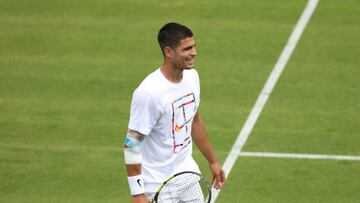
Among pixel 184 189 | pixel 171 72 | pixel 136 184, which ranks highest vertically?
pixel 171 72

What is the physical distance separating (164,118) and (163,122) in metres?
0.04

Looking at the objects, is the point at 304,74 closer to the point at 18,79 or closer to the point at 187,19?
the point at 187,19

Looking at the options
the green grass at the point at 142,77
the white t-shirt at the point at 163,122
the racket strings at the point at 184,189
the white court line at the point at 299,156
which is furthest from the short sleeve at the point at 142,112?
the white court line at the point at 299,156

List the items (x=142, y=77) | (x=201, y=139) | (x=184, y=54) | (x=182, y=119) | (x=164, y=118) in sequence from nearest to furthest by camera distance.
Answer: (x=184, y=54) < (x=164, y=118) < (x=182, y=119) < (x=201, y=139) < (x=142, y=77)

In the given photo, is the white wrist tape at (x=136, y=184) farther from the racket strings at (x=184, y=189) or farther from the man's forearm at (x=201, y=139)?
the man's forearm at (x=201, y=139)

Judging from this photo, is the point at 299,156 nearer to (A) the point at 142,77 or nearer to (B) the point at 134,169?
(A) the point at 142,77

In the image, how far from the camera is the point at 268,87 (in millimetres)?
14484

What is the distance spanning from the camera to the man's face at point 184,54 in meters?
8.12

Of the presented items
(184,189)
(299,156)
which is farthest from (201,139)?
(299,156)

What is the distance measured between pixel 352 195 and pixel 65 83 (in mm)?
5180

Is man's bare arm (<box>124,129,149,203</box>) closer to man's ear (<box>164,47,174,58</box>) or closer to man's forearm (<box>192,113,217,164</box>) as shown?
man's ear (<box>164,47,174,58</box>)

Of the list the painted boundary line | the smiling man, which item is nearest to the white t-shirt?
the smiling man

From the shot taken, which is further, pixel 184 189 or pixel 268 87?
pixel 268 87

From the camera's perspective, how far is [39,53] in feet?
51.5
